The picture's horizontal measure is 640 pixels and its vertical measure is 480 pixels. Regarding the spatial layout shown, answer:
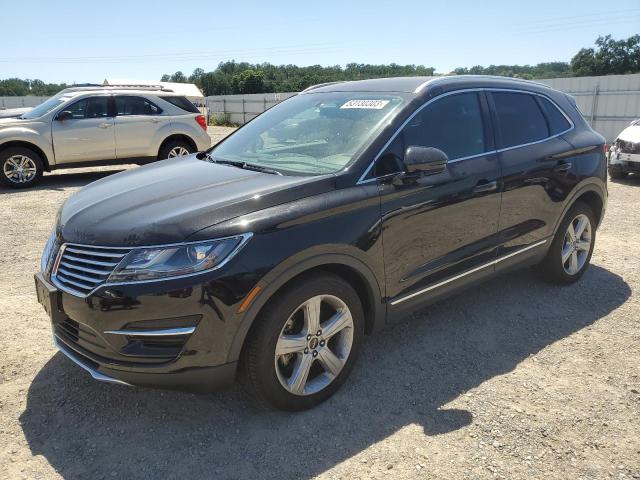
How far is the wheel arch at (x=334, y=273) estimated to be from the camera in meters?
2.63

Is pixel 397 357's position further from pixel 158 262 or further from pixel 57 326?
pixel 57 326

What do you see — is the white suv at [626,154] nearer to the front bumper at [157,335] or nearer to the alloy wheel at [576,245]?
the alloy wheel at [576,245]

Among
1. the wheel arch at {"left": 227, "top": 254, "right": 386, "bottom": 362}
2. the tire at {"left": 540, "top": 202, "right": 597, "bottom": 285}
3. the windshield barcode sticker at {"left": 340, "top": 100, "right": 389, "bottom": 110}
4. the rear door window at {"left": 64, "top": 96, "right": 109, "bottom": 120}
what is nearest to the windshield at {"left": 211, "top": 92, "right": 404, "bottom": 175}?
the windshield barcode sticker at {"left": 340, "top": 100, "right": 389, "bottom": 110}

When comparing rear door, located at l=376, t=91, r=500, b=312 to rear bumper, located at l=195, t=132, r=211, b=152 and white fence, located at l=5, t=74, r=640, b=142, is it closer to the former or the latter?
rear bumper, located at l=195, t=132, r=211, b=152

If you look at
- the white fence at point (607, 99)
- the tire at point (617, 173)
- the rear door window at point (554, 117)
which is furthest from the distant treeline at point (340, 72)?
the rear door window at point (554, 117)

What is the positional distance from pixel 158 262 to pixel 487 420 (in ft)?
6.46

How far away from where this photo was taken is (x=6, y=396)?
125 inches

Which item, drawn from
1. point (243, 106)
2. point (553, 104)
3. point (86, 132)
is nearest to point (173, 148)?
point (86, 132)

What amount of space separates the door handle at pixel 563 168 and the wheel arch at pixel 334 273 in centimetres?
212

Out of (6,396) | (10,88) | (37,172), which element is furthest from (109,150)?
(10,88)

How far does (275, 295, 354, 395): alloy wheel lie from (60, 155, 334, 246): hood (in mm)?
631

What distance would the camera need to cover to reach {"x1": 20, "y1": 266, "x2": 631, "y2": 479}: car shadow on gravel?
8.76 ft

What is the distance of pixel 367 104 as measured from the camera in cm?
361

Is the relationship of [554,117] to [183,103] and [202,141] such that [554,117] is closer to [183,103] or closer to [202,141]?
[202,141]
